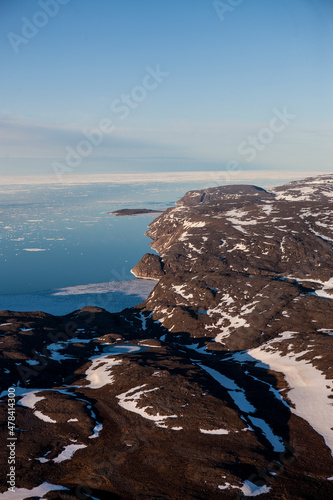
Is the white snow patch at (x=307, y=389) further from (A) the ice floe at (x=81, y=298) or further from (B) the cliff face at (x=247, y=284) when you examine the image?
(A) the ice floe at (x=81, y=298)

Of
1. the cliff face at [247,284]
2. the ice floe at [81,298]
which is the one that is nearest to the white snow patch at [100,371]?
the cliff face at [247,284]

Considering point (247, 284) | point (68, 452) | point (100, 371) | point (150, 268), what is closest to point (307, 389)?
point (100, 371)

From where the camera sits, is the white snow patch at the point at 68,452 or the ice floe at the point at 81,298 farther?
the ice floe at the point at 81,298

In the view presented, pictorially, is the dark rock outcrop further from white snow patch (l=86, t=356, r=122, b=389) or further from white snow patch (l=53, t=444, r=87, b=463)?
white snow patch (l=53, t=444, r=87, b=463)

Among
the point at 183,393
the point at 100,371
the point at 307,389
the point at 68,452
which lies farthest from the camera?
the point at 100,371

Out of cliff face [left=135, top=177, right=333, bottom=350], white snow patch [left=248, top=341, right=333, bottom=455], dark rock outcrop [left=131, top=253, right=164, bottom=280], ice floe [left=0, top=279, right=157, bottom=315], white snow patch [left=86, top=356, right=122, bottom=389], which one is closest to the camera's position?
white snow patch [left=248, top=341, right=333, bottom=455]

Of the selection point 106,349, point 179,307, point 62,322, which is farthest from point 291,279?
point 62,322

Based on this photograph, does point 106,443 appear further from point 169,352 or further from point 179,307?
point 179,307

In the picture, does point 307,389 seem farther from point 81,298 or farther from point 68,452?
point 81,298

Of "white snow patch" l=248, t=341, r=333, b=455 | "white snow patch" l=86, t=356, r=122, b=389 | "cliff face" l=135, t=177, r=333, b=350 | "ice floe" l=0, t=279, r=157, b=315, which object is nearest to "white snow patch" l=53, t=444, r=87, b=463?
"white snow patch" l=86, t=356, r=122, b=389

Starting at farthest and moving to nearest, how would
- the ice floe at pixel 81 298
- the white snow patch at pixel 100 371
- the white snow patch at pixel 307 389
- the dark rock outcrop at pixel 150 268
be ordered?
the dark rock outcrop at pixel 150 268, the ice floe at pixel 81 298, the white snow patch at pixel 100 371, the white snow patch at pixel 307 389
